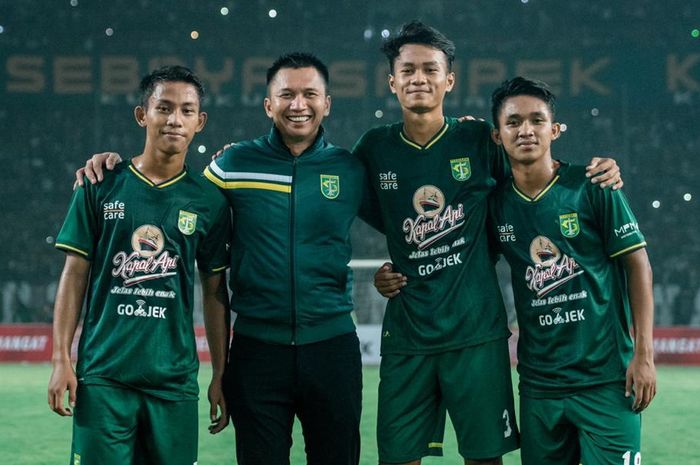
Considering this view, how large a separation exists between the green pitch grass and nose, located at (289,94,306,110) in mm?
2130

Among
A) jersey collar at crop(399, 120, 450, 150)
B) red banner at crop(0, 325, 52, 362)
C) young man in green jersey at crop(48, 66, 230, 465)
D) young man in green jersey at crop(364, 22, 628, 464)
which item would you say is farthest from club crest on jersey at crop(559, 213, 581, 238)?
red banner at crop(0, 325, 52, 362)

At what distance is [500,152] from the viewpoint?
9.61 ft

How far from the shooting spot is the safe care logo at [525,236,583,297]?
Result: 2.66 m

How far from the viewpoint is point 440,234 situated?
110 inches

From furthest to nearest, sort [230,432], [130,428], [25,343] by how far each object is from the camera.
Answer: [25,343] < [230,432] < [130,428]

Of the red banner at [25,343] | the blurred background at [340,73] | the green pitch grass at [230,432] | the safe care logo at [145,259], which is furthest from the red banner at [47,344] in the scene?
the safe care logo at [145,259]

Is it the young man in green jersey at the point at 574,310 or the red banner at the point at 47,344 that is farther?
the red banner at the point at 47,344

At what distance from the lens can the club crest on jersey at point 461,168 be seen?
2855 millimetres

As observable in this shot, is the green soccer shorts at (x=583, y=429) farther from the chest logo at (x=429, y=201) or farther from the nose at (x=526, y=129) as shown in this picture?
the nose at (x=526, y=129)

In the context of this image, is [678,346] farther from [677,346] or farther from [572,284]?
[572,284]

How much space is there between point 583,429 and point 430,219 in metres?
0.80

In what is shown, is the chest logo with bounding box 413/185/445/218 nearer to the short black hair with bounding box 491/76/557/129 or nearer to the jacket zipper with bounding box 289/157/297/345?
the short black hair with bounding box 491/76/557/129

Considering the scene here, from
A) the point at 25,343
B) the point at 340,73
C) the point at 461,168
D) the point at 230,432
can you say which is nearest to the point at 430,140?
the point at 461,168

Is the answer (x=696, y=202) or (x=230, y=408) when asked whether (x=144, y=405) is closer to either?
(x=230, y=408)
